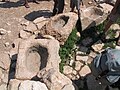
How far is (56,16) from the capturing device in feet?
26.8

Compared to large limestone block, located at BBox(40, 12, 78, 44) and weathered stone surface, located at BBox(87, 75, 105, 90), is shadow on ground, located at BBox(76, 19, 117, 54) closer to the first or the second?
large limestone block, located at BBox(40, 12, 78, 44)

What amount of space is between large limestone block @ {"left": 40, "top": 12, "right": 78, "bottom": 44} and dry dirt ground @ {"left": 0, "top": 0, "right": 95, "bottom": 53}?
85 cm

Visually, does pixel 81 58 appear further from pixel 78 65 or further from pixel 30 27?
pixel 30 27

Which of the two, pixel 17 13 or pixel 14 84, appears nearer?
pixel 14 84

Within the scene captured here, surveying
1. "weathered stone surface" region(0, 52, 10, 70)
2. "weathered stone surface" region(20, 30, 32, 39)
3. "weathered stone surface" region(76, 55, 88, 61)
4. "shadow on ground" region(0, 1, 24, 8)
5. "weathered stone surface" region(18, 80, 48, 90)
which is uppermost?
"shadow on ground" region(0, 1, 24, 8)

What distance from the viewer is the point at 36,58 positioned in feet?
24.3

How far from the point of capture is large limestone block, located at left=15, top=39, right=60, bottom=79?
22.3 feet

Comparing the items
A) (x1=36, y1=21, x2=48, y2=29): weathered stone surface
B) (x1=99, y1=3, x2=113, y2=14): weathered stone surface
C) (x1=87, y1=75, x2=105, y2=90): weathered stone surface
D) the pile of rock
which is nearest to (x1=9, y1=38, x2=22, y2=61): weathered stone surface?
the pile of rock

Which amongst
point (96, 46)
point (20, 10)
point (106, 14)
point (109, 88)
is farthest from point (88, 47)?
point (20, 10)

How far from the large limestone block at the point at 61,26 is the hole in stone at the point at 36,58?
1.75ft

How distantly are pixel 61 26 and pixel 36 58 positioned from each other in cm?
111

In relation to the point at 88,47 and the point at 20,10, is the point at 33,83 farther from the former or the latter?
the point at 20,10

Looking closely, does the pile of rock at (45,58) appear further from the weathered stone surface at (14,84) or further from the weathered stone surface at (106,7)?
the weathered stone surface at (106,7)

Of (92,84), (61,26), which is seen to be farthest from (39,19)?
(92,84)
